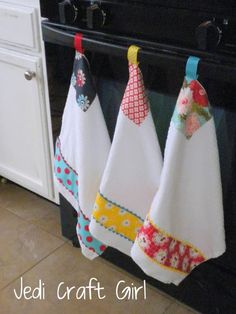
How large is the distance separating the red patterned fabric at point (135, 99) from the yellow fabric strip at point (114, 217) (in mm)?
230

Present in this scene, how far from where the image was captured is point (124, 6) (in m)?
0.89

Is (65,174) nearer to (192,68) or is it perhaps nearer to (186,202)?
(186,202)

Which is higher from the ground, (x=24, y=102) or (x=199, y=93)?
(x=199, y=93)

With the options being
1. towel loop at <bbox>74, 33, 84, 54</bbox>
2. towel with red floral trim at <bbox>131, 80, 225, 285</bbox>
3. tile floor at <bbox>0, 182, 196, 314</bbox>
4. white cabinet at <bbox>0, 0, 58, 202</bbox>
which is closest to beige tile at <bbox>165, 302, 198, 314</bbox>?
tile floor at <bbox>0, 182, 196, 314</bbox>

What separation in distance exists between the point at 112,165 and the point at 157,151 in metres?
0.12

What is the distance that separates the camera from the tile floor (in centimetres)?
126

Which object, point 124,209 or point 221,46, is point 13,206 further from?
point 221,46

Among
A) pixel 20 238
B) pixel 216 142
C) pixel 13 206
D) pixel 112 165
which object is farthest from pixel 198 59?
pixel 13 206

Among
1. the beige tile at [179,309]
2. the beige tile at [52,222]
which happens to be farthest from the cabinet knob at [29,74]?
the beige tile at [179,309]

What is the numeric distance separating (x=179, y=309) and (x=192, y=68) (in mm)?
771

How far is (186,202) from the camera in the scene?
924mm

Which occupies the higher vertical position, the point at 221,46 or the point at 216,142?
the point at 221,46

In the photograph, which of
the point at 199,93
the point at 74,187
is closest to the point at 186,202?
the point at 199,93

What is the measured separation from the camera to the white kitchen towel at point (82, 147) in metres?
1.02
